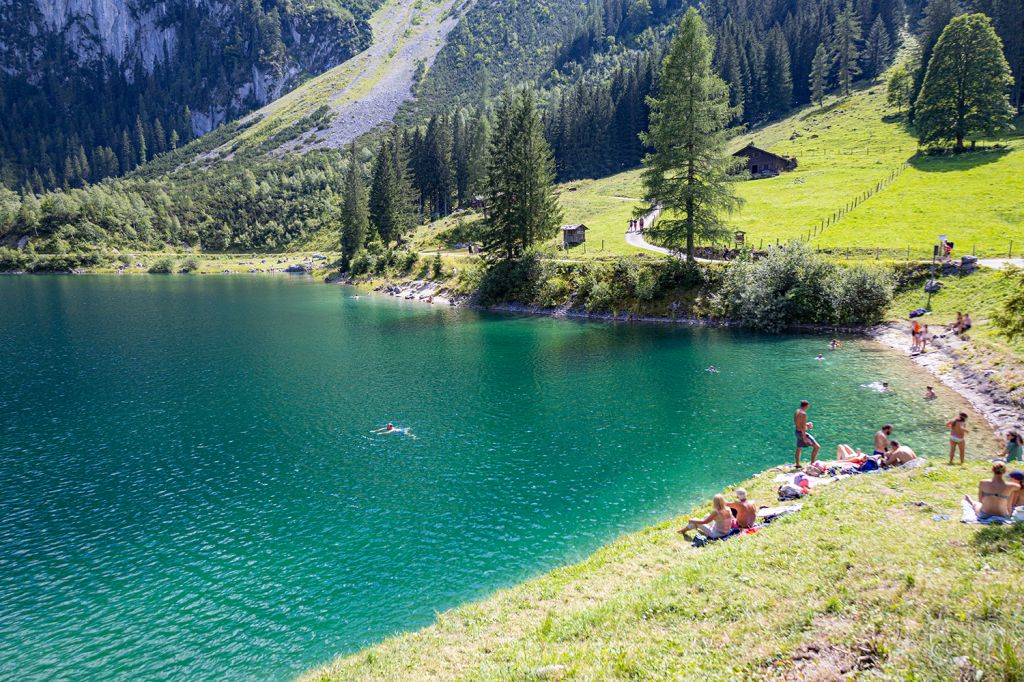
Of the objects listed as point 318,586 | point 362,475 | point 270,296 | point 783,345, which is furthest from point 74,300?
point 783,345

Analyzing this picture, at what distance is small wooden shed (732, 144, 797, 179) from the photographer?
113562 millimetres

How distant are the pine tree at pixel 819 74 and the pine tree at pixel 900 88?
85.7 feet

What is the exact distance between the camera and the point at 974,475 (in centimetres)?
2056

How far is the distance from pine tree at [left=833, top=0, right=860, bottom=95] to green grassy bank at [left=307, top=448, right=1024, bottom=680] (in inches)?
6858

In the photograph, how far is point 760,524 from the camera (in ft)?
64.0

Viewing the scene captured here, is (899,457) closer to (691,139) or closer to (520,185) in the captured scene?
(691,139)

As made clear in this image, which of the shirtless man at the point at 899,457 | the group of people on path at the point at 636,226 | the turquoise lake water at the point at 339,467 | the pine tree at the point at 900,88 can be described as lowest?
the turquoise lake water at the point at 339,467

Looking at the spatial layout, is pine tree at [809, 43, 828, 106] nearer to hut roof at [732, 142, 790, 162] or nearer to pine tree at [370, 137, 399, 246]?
hut roof at [732, 142, 790, 162]

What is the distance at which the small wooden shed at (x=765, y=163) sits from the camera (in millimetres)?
113562

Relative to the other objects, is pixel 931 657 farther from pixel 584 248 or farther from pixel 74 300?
pixel 74 300

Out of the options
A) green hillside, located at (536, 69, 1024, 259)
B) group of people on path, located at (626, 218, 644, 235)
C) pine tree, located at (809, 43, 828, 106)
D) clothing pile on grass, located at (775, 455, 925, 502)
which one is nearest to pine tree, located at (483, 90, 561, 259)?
green hillside, located at (536, 69, 1024, 259)

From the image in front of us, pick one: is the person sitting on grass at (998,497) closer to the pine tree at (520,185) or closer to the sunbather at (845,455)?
the sunbather at (845,455)

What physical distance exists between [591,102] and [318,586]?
17106 centimetres

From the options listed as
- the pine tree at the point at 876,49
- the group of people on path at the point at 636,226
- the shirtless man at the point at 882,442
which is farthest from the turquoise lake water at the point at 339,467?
the pine tree at the point at 876,49
